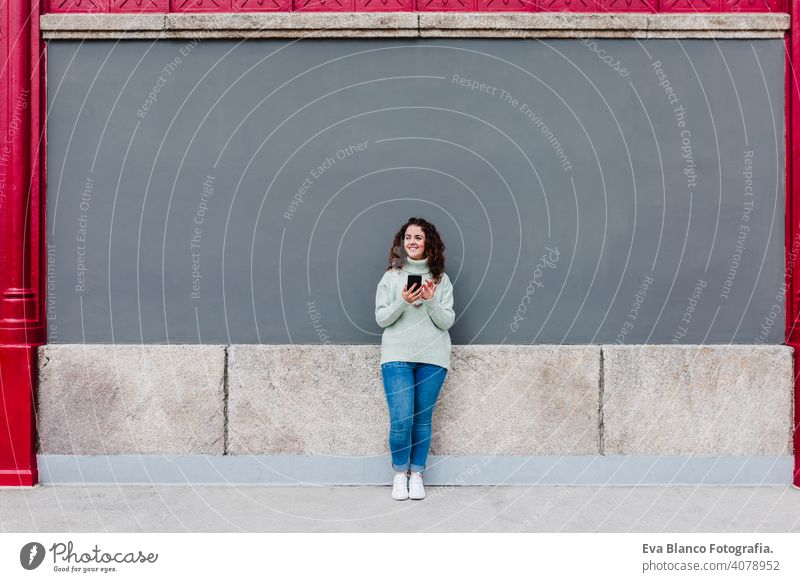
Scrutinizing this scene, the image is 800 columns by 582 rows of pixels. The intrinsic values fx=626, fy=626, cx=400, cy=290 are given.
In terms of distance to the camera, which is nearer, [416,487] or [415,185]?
[416,487]

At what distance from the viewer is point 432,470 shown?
488 centimetres

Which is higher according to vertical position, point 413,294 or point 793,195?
point 793,195

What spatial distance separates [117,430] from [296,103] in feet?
9.65

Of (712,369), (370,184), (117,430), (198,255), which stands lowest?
(117,430)

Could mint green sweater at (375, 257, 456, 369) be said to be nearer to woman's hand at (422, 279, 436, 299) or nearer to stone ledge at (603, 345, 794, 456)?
woman's hand at (422, 279, 436, 299)

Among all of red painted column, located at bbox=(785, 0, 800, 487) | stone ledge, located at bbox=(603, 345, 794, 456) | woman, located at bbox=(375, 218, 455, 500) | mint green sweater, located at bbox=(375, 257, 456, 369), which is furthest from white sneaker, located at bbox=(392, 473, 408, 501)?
red painted column, located at bbox=(785, 0, 800, 487)

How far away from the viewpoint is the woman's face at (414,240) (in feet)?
14.7

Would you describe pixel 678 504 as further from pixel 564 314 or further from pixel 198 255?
pixel 198 255

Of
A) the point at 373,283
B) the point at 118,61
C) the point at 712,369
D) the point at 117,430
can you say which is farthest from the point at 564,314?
the point at 118,61

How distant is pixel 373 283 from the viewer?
500cm

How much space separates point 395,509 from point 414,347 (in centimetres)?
114

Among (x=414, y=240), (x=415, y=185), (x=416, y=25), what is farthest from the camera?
(x=415, y=185)

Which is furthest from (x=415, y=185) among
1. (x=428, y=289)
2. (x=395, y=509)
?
(x=395, y=509)

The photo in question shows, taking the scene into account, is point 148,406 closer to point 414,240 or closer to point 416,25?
point 414,240
